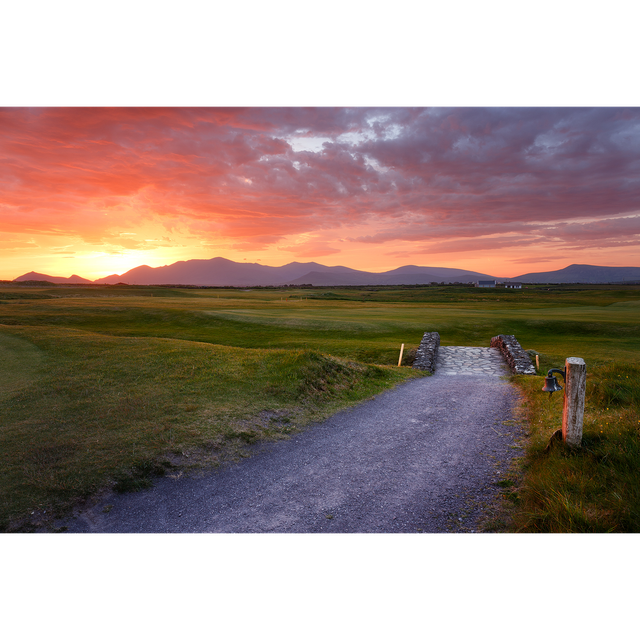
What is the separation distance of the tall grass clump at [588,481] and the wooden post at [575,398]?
294mm

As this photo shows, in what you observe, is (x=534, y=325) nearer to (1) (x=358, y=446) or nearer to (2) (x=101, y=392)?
(1) (x=358, y=446)

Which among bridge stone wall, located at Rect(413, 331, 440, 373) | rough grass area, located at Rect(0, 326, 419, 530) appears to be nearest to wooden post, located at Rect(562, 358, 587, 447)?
rough grass area, located at Rect(0, 326, 419, 530)

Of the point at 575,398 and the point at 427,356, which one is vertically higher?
the point at 575,398

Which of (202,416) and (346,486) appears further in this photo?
(202,416)

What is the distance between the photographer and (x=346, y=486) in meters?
6.48

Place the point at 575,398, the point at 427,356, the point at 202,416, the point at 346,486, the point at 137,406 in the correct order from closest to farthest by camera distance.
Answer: the point at 575,398, the point at 346,486, the point at 202,416, the point at 137,406, the point at 427,356

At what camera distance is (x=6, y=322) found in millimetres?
28094

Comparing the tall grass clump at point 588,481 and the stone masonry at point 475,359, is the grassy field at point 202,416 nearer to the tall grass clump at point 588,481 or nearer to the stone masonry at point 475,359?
the tall grass clump at point 588,481

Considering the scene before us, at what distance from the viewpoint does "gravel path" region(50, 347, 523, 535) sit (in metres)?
5.34

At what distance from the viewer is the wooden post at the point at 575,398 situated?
600cm

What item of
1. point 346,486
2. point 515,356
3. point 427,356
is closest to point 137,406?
point 346,486

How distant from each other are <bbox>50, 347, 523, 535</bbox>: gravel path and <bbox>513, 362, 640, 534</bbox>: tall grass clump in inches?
29.5

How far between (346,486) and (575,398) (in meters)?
4.41

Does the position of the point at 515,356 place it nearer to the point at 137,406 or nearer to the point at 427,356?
the point at 427,356
